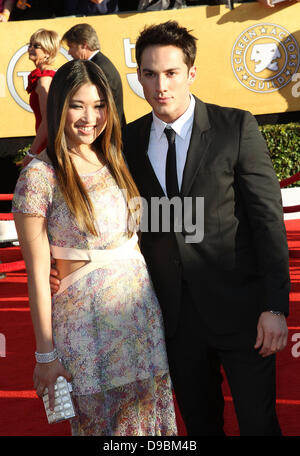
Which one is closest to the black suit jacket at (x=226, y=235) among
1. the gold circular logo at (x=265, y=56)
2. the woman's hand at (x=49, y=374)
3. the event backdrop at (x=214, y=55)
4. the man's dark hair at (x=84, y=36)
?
the woman's hand at (x=49, y=374)

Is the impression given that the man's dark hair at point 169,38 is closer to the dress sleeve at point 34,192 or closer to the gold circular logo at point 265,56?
the dress sleeve at point 34,192

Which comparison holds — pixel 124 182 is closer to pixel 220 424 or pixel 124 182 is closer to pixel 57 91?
pixel 57 91

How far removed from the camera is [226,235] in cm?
239

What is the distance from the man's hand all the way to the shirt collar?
699 mm

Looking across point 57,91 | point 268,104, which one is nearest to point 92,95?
point 57,91

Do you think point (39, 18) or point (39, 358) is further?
point (39, 18)

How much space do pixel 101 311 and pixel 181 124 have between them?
0.73 metres

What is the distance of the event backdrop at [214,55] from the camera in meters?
9.82

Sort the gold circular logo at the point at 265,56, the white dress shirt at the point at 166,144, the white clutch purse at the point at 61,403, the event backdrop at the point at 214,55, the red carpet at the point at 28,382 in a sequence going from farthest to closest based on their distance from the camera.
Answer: the gold circular logo at the point at 265,56, the event backdrop at the point at 214,55, the red carpet at the point at 28,382, the white dress shirt at the point at 166,144, the white clutch purse at the point at 61,403

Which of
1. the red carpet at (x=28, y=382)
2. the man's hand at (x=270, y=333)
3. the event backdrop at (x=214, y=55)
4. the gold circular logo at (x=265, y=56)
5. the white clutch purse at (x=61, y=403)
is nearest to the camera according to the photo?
the white clutch purse at (x=61, y=403)

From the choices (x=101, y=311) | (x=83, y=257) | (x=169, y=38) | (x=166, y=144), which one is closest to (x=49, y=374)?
(x=101, y=311)

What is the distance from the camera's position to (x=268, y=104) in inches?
409

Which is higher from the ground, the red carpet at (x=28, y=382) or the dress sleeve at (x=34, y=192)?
the dress sleeve at (x=34, y=192)
